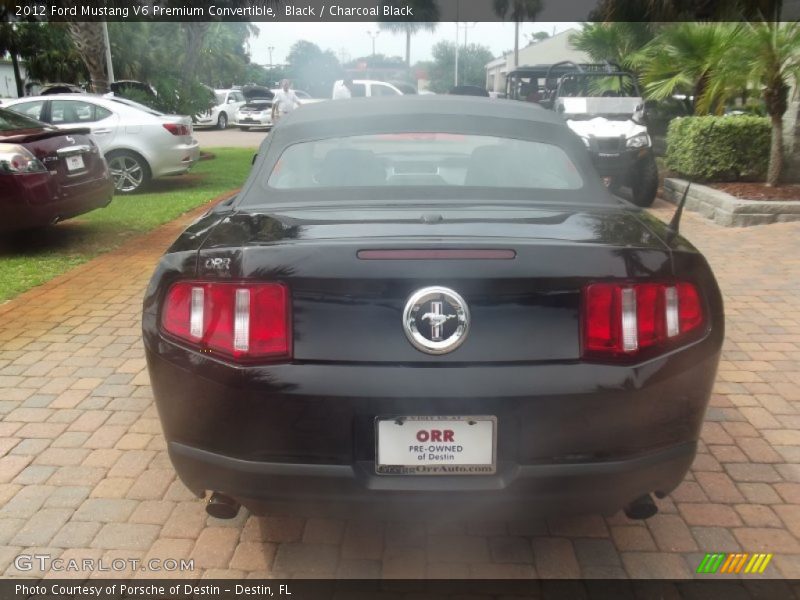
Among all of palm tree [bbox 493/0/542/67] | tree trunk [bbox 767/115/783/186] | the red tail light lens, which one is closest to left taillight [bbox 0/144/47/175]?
the red tail light lens

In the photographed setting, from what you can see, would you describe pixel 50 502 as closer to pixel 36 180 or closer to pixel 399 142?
pixel 399 142

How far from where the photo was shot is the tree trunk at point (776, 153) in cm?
968

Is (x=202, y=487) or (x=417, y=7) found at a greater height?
(x=417, y=7)

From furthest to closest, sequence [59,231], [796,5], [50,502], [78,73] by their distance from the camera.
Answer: [78,73]
[796,5]
[59,231]
[50,502]

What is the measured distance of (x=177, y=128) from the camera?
12.5m

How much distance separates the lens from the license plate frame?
775 centimetres

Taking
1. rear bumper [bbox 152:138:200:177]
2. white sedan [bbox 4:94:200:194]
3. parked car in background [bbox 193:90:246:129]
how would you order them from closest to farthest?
white sedan [bbox 4:94:200:194] < rear bumper [bbox 152:138:200:177] < parked car in background [bbox 193:90:246:129]

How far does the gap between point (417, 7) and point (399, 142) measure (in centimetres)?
6159

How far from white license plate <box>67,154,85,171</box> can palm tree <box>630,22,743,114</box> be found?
8.42m

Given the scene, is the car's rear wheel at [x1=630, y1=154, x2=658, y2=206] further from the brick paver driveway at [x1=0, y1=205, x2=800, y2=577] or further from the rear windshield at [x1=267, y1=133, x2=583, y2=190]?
the rear windshield at [x1=267, y1=133, x2=583, y2=190]

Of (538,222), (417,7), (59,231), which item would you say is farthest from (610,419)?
(417,7)

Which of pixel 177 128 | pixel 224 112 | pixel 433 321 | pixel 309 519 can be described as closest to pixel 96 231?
pixel 177 128

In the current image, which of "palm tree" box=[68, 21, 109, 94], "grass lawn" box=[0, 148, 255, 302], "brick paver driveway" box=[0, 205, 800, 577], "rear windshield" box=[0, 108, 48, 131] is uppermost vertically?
"palm tree" box=[68, 21, 109, 94]

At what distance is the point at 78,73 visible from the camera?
46.1 meters
